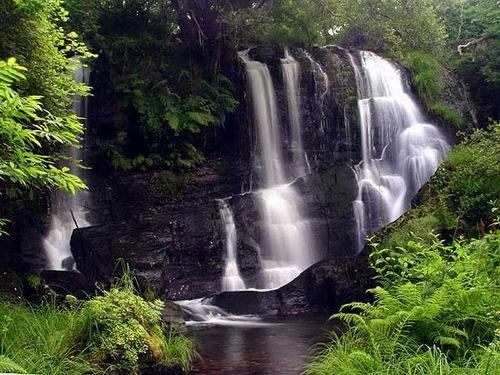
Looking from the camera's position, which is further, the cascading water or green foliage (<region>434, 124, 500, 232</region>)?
the cascading water

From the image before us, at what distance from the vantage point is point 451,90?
2088 centimetres

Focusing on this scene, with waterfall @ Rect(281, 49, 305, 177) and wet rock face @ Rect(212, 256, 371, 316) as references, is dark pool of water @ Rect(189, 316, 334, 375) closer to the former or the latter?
wet rock face @ Rect(212, 256, 371, 316)

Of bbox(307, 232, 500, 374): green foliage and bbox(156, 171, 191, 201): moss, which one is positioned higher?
bbox(156, 171, 191, 201): moss

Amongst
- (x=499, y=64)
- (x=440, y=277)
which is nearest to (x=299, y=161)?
(x=499, y=64)

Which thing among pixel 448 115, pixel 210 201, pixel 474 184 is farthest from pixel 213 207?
pixel 448 115

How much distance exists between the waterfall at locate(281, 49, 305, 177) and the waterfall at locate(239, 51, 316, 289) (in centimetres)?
5

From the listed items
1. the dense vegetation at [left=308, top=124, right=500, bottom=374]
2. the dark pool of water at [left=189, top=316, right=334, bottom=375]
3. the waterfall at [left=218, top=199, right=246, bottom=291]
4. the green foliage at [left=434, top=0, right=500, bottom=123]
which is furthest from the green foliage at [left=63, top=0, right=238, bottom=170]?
the dense vegetation at [left=308, top=124, right=500, bottom=374]

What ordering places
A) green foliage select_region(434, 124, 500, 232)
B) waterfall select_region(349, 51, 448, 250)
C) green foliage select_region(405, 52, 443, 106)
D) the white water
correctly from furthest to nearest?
green foliage select_region(405, 52, 443, 106), waterfall select_region(349, 51, 448, 250), the white water, green foliage select_region(434, 124, 500, 232)

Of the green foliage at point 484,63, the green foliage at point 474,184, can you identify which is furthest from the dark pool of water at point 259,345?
the green foliage at point 484,63

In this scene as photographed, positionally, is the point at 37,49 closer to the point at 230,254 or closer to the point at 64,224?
the point at 64,224

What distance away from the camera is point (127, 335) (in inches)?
242

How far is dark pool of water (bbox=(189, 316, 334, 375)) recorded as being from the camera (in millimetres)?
7336

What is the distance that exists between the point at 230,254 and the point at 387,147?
6842 mm

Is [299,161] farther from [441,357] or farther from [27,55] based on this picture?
[441,357]
